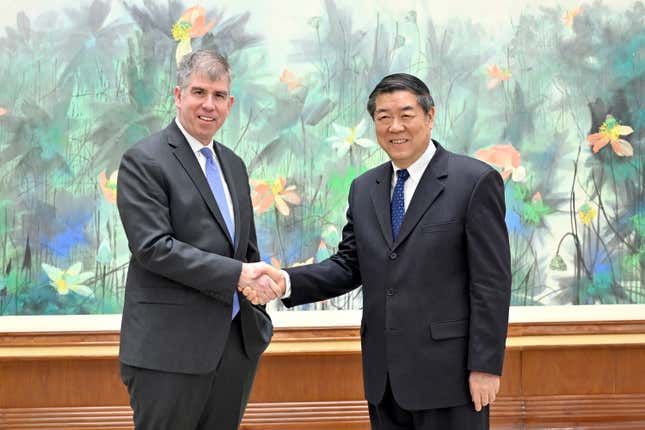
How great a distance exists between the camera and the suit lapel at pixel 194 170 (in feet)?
7.25

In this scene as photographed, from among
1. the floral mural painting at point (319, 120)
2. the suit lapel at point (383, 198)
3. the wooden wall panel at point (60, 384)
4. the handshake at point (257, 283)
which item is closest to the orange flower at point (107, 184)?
the floral mural painting at point (319, 120)

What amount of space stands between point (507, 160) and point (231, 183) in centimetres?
177

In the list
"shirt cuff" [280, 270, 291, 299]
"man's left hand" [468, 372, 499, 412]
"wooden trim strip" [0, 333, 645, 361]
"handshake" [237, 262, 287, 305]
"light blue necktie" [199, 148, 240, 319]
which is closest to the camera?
A: "man's left hand" [468, 372, 499, 412]

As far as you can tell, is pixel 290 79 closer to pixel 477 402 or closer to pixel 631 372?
Answer: pixel 477 402

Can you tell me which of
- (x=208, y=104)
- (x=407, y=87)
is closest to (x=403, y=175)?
(x=407, y=87)

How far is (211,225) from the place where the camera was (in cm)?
221

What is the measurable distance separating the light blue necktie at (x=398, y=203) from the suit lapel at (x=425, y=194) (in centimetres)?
4

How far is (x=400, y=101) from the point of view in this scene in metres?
2.19

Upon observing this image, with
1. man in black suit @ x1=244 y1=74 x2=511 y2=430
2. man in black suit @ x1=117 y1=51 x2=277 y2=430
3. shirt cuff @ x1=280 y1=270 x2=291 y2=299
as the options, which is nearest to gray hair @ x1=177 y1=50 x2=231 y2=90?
man in black suit @ x1=117 y1=51 x2=277 y2=430

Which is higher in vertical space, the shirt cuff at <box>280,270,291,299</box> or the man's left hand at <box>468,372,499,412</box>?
the shirt cuff at <box>280,270,291,299</box>

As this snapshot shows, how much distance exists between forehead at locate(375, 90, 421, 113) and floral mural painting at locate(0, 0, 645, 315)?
1345 mm

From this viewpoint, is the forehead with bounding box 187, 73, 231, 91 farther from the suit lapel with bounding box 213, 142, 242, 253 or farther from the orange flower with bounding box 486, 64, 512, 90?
the orange flower with bounding box 486, 64, 512, 90

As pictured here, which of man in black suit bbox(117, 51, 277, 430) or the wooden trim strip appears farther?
the wooden trim strip

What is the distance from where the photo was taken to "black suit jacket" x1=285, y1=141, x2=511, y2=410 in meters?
2.07
